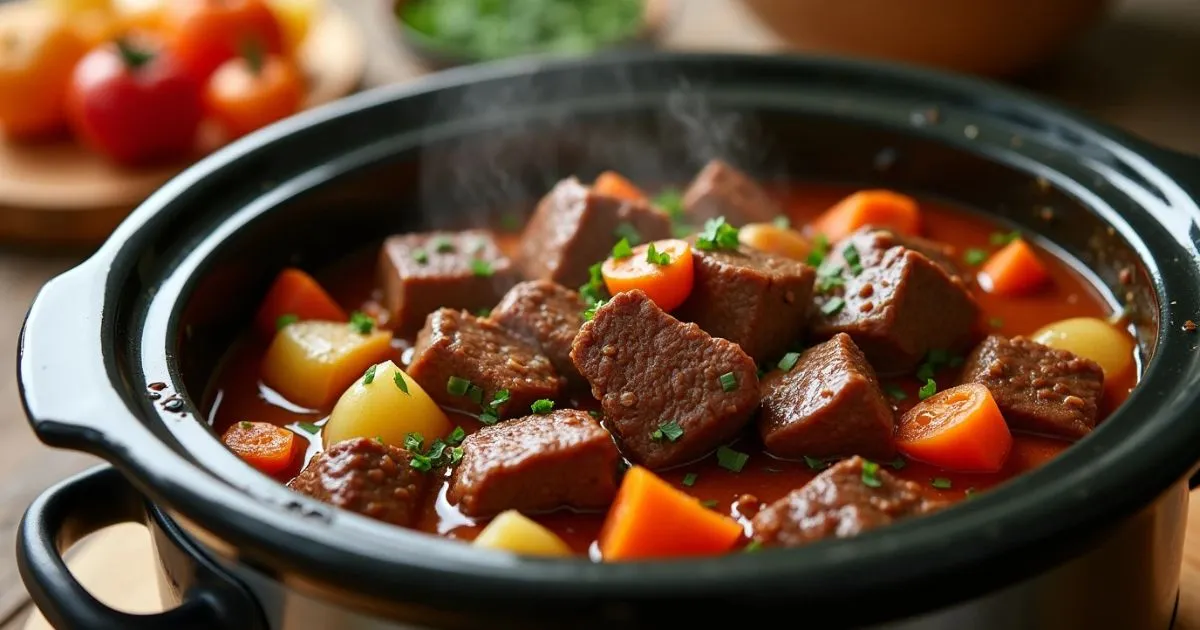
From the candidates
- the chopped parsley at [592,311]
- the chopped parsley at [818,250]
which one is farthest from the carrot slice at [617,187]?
the chopped parsley at [592,311]

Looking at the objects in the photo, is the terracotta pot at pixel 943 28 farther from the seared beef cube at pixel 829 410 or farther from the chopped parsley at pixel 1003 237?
the seared beef cube at pixel 829 410

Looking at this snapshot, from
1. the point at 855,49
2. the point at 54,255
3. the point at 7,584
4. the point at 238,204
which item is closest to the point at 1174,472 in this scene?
the point at 238,204

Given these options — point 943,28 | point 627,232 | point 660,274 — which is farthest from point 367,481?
point 943,28

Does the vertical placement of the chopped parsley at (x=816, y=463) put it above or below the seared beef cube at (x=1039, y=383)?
below

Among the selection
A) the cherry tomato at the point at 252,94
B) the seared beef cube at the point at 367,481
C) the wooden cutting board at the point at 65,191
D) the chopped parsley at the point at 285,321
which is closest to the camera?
the seared beef cube at the point at 367,481

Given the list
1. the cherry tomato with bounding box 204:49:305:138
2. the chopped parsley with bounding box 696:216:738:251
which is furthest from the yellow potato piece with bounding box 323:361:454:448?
the cherry tomato with bounding box 204:49:305:138

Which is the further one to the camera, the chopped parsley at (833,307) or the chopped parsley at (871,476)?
A: the chopped parsley at (833,307)

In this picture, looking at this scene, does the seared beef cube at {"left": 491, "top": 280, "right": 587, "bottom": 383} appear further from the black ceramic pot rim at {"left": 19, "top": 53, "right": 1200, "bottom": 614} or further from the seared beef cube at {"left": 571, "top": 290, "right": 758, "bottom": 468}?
the black ceramic pot rim at {"left": 19, "top": 53, "right": 1200, "bottom": 614}

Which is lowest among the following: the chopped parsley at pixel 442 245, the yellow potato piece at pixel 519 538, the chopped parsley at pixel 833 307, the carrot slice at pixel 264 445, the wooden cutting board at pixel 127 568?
the wooden cutting board at pixel 127 568
